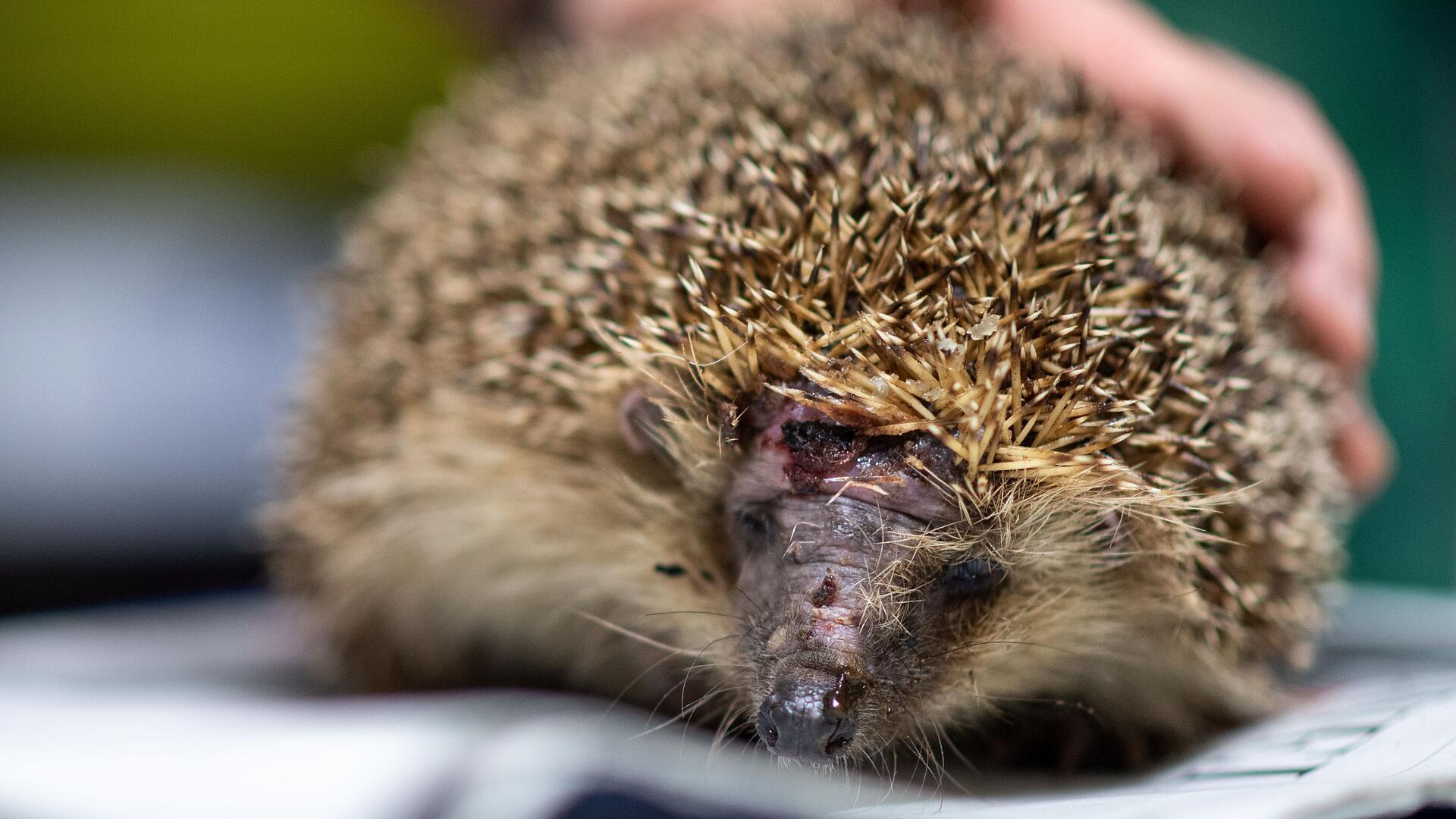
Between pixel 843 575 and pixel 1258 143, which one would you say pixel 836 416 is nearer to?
pixel 843 575

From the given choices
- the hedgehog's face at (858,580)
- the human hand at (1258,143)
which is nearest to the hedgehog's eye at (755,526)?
the hedgehog's face at (858,580)

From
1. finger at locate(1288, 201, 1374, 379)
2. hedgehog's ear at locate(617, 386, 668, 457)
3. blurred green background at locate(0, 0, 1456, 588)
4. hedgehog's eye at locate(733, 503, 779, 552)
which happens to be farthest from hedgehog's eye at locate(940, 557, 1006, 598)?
blurred green background at locate(0, 0, 1456, 588)

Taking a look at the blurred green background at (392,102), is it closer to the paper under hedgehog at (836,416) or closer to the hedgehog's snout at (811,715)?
the paper under hedgehog at (836,416)

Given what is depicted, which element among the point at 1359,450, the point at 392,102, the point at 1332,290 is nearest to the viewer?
the point at 1332,290

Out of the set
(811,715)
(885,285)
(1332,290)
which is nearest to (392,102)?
(1332,290)

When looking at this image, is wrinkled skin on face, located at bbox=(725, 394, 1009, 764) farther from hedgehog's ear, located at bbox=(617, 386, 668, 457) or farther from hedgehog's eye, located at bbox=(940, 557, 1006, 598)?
hedgehog's ear, located at bbox=(617, 386, 668, 457)

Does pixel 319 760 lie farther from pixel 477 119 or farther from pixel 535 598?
pixel 477 119
